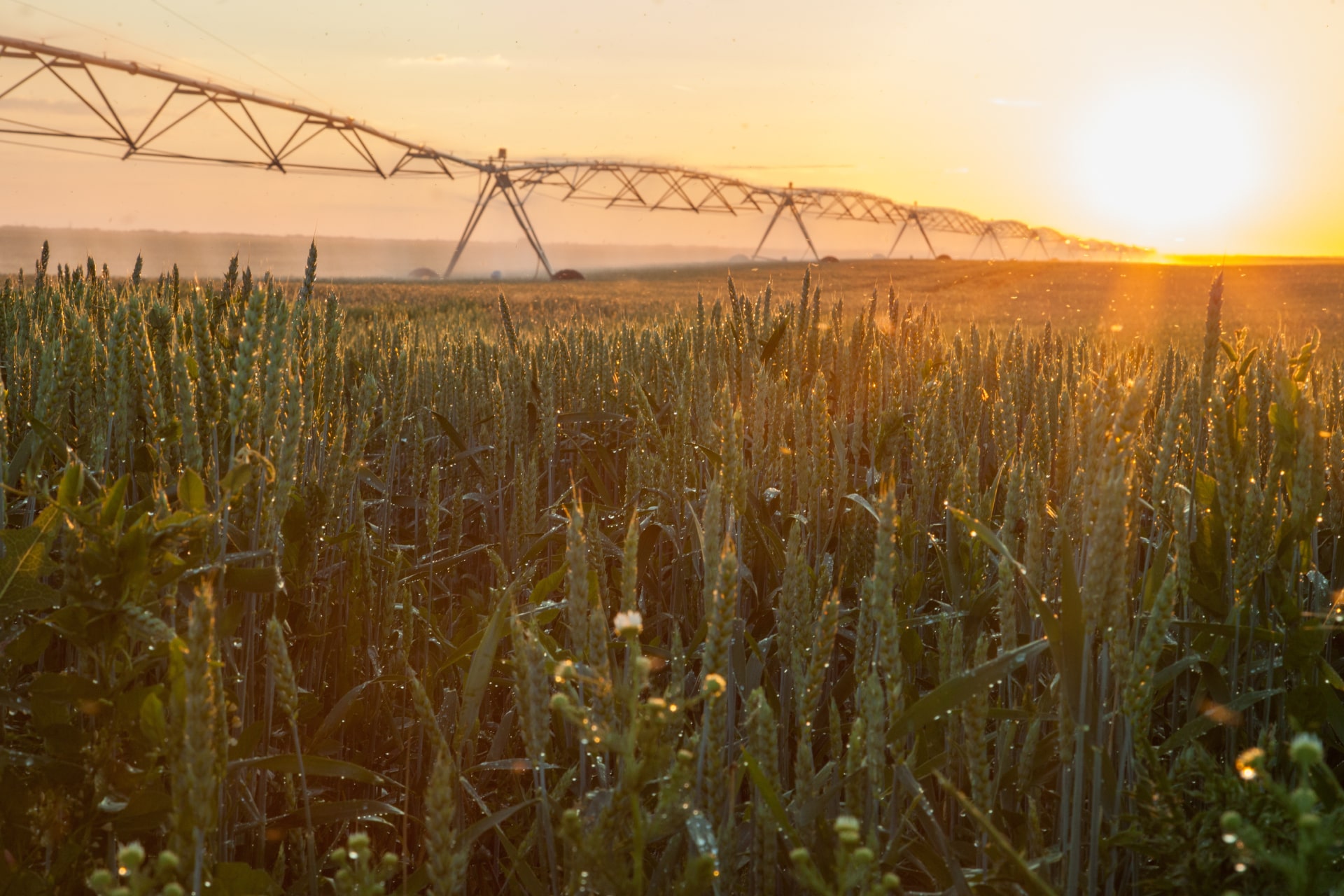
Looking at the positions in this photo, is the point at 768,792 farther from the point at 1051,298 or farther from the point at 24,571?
the point at 1051,298

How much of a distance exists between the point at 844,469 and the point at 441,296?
61.7 ft

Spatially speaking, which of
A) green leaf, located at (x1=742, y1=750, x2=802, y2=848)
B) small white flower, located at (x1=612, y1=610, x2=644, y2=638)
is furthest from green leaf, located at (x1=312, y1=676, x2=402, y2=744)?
small white flower, located at (x1=612, y1=610, x2=644, y2=638)

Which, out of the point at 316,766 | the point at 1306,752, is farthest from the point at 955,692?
the point at 316,766

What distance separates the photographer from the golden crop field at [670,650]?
2.77ft

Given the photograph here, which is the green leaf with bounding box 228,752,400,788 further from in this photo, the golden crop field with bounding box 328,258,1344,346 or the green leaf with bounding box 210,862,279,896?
the golden crop field with bounding box 328,258,1344,346

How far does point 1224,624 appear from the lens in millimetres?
1348

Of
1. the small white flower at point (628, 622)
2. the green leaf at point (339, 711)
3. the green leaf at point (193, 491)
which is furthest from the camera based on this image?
the green leaf at point (339, 711)

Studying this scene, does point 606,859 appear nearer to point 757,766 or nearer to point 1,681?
point 757,766

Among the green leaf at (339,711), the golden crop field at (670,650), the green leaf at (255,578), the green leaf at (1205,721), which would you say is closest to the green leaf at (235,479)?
the golden crop field at (670,650)

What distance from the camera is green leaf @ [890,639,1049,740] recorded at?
3.10 feet

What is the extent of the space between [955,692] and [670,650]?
2.82ft

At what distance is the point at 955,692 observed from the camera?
95 cm

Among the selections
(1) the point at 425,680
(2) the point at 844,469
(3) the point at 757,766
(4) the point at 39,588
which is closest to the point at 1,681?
(4) the point at 39,588

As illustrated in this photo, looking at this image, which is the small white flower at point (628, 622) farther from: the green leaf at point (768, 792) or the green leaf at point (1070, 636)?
the green leaf at point (1070, 636)
